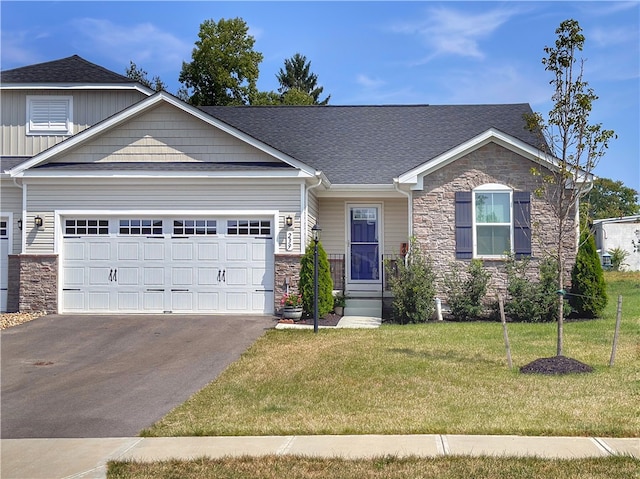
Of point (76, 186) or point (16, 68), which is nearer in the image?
point (76, 186)

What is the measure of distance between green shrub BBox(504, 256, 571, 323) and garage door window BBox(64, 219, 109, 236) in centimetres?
981

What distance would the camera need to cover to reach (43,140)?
19.0 meters

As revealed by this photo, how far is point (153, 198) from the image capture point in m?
16.1

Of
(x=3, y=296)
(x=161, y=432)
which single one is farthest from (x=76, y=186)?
(x=161, y=432)

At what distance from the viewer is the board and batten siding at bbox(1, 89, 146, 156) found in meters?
18.9

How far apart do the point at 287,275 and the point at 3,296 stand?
24.2 feet

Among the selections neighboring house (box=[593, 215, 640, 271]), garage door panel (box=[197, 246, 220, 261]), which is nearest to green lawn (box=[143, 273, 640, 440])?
garage door panel (box=[197, 246, 220, 261])

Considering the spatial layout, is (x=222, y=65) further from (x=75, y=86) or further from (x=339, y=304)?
(x=339, y=304)

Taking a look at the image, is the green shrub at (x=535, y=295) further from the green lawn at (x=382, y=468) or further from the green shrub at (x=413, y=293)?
the green lawn at (x=382, y=468)

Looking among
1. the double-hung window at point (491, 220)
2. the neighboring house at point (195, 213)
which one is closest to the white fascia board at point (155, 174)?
the neighboring house at point (195, 213)

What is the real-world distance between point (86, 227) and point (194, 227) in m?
2.71

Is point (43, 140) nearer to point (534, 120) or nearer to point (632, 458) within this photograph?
point (534, 120)

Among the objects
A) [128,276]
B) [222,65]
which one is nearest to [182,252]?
[128,276]

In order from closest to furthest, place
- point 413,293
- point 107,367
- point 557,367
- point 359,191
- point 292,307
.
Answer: point 557,367, point 107,367, point 413,293, point 292,307, point 359,191
